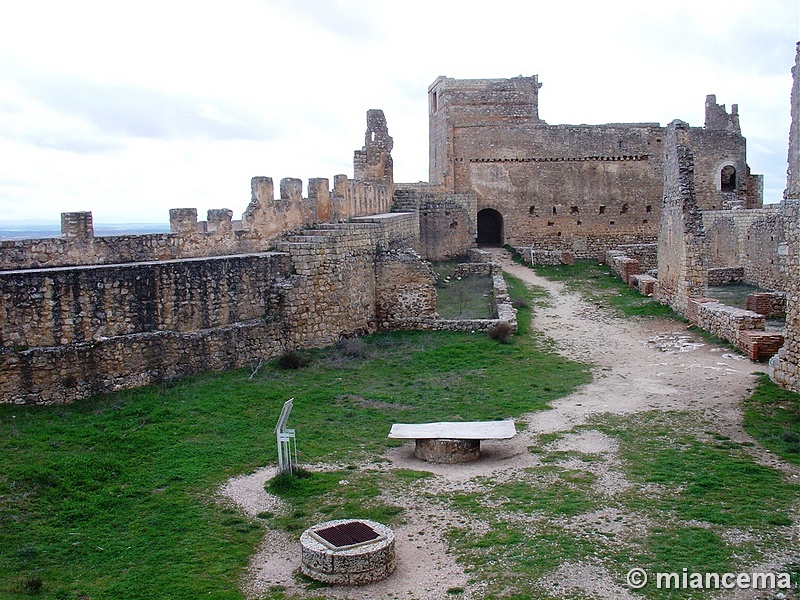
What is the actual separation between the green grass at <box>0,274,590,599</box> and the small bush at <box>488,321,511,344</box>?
557mm

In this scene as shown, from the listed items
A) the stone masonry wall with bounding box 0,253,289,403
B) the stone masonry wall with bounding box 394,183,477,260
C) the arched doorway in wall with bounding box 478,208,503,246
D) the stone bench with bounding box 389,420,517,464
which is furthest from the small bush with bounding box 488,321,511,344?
the arched doorway in wall with bounding box 478,208,503,246

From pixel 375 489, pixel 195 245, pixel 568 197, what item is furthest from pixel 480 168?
pixel 375 489

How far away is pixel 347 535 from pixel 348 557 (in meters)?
0.38

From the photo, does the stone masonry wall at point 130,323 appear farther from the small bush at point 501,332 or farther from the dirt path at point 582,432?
the small bush at point 501,332

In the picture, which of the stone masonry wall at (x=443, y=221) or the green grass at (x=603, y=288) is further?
the stone masonry wall at (x=443, y=221)

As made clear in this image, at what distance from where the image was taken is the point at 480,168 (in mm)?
29078

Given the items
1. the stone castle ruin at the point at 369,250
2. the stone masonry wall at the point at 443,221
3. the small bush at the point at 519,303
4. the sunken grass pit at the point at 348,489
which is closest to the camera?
the sunken grass pit at the point at 348,489

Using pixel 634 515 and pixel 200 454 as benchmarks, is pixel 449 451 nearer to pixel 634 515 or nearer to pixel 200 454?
pixel 634 515

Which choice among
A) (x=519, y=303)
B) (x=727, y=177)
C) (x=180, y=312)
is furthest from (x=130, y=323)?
(x=727, y=177)

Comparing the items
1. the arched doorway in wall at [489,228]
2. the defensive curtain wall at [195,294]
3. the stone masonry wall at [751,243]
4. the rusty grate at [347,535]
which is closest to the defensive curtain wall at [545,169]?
the arched doorway in wall at [489,228]

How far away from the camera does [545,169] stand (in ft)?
95.1

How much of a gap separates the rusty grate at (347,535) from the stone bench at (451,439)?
7.15 feet

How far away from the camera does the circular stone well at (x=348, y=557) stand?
5.98 meters

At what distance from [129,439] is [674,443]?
20.5ft
